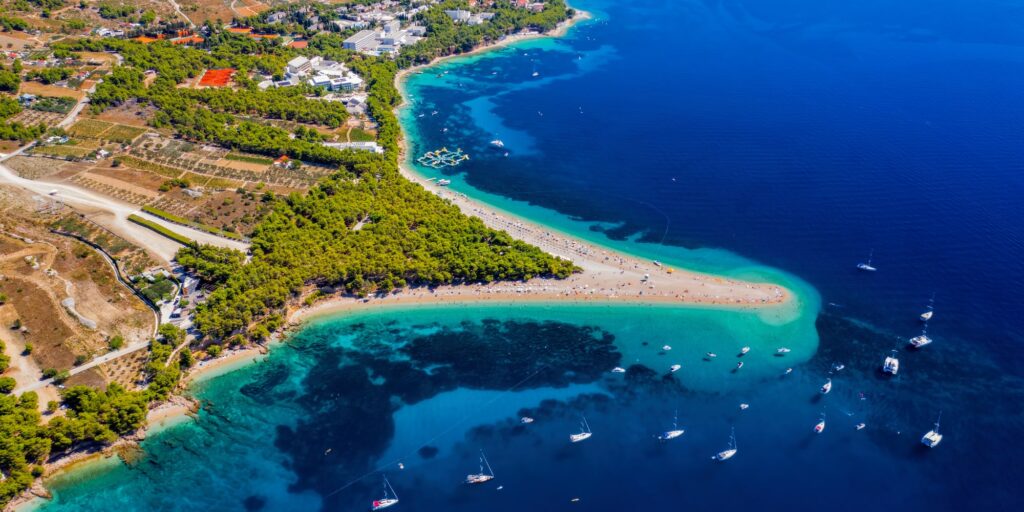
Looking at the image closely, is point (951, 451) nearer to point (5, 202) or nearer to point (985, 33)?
point (5, 202)

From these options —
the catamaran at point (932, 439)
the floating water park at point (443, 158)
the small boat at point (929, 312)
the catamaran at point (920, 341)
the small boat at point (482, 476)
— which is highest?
the floating water park at point (443, 158)

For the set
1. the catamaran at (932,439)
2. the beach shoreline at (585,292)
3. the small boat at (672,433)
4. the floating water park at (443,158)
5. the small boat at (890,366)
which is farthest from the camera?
the floating water park at (443,158)

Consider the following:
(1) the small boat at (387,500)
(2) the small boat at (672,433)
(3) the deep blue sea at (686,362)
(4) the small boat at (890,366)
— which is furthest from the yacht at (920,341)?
(1) the small boat at (387,500)

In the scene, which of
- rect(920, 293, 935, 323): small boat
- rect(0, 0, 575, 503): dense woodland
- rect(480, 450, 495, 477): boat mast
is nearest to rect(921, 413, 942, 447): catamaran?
rect(920, 293, 935, 323): small boat

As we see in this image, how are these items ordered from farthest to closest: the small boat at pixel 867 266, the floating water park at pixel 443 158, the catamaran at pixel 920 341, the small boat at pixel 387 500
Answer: the floating water park at pixel 443 158
the small boat at pixel 867 266
the catamaran at pixel 920 341
the small boat at pixel 387 500

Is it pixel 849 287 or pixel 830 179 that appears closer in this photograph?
pixel 849 287

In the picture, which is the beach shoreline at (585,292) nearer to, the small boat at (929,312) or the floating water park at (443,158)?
the small boat at (929,312)

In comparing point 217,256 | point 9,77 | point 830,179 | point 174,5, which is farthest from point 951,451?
point 174,5
